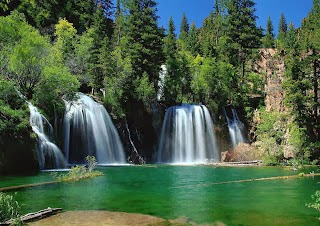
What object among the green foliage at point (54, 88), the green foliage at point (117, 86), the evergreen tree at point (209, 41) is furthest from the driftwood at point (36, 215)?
the evergreen tree at point (209, 41)

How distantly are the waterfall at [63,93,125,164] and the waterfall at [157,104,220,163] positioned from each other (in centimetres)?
761

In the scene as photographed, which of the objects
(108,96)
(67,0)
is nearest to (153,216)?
(108,96)

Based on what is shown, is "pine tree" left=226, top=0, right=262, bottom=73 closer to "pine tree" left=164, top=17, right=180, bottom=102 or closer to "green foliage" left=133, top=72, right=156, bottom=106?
"pine tree" left=164, top=17, right=180, bottom=102

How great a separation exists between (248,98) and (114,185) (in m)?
35.6

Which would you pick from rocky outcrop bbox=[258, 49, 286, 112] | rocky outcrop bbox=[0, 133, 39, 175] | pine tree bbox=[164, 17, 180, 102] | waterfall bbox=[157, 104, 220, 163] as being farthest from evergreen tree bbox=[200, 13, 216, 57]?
rocky outcrop bbox=[0, 133, 39, 175]

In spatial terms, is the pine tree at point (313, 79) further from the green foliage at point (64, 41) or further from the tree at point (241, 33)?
the green foliage at point (64, 41)

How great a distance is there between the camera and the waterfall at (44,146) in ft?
98.0

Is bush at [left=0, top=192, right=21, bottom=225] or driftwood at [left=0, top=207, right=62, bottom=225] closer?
bush at [left=0, top=192, right=21, bottom=225]

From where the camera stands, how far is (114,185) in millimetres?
21250

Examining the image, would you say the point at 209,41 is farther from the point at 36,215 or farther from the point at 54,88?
the point at 36,215

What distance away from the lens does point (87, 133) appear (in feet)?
124

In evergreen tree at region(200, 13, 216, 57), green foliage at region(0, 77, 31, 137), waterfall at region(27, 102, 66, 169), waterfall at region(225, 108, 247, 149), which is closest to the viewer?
green foliage at region(0, 77, 31, 137)

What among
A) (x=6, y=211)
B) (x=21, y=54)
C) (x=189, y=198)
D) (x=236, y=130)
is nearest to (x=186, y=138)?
(x=236, y=130)

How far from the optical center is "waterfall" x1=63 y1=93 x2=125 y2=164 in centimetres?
3684
